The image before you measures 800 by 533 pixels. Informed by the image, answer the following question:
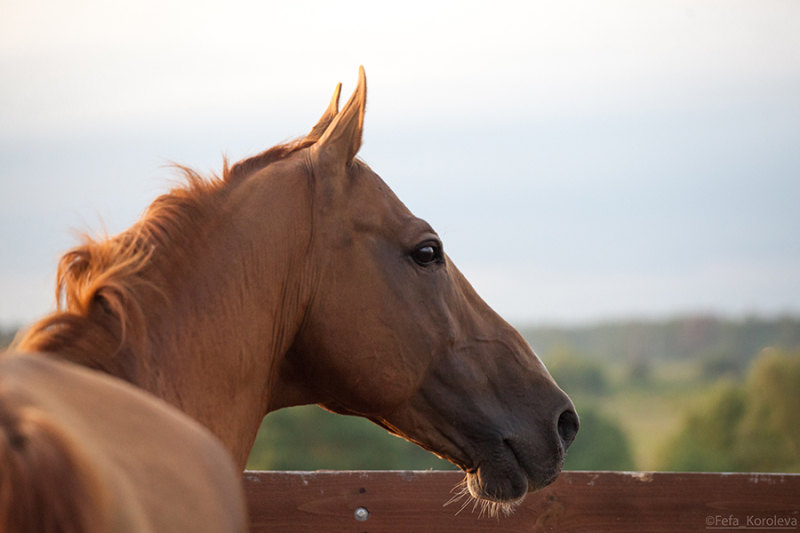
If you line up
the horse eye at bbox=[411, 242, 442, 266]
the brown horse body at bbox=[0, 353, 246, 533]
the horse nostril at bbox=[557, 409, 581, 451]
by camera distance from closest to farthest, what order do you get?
the brown horse body at bbox=[0, 353, 246, 533] < the horse eye at bbox=[411, 242, 442, 266] < the horse nostril at bbox=[557, 409, 581, 451]

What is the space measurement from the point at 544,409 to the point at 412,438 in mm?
449

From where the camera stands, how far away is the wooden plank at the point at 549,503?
9.61 feet

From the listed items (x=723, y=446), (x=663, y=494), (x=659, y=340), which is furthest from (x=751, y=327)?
(x=663, y=494)

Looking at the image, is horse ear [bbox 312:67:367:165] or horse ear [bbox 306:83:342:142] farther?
horse ear [bbox 306:83:342:142]

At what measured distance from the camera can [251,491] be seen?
2.91m

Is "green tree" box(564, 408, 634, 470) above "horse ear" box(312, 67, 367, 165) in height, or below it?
below

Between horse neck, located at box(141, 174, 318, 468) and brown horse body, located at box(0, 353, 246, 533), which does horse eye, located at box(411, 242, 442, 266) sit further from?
brown horse body, located at box(0, 353, 246, 533)

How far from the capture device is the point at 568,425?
2656 mm

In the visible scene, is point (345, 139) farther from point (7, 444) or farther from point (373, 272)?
point (7, 444)

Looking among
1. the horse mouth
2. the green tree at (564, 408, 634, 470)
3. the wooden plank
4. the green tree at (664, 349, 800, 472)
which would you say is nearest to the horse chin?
the horse mouth

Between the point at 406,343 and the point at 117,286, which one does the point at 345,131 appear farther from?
the point at 117,286

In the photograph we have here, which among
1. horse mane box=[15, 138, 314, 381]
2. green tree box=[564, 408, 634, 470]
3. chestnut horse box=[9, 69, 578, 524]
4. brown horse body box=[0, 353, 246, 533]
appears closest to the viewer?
brown horse body box=[0, 353, 246, 533]

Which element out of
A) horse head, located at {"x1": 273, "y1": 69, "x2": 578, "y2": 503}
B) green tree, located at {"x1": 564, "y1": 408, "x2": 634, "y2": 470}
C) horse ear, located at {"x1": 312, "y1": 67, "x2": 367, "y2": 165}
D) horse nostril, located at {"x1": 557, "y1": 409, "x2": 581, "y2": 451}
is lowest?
green tree, located at {"x1": 564, "y1": 408, "x2": 634, "y2": 470}

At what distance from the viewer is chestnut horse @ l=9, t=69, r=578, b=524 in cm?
198
